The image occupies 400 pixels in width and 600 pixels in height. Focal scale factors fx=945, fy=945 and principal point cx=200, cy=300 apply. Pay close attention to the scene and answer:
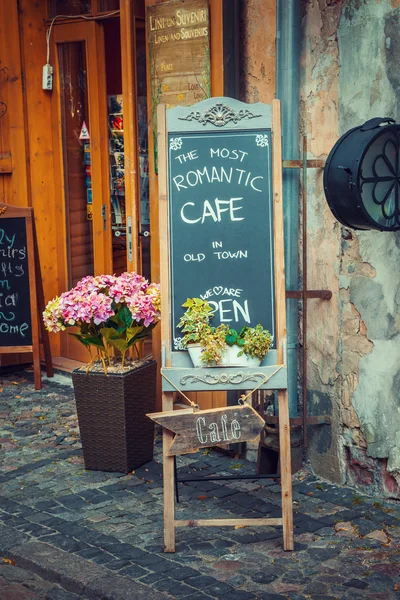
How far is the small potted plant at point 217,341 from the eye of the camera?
179 inches

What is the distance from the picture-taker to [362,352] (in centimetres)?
521

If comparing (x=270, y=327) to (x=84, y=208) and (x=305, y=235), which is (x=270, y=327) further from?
(x=84, y=208)

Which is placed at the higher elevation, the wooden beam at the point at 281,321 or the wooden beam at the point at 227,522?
the wooden beam at the point at 281,321

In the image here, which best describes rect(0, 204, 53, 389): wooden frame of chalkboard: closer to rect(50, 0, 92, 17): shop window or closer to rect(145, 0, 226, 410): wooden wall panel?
rect(145, 0, 226, 410): wooden wall panel

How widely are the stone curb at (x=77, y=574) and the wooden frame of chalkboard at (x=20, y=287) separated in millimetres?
3049

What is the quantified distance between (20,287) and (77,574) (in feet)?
11.9

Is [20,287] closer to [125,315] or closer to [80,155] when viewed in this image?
[80,155]

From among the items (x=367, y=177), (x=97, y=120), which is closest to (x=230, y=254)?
(x=367, y=177)

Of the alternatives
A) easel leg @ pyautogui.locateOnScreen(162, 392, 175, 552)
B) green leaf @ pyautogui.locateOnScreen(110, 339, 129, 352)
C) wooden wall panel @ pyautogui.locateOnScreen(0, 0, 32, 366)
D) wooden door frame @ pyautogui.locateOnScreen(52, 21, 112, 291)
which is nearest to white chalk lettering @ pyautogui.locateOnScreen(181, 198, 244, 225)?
easel leg @ pyautogui.locateOnScreen(162, 392, 175, 552)

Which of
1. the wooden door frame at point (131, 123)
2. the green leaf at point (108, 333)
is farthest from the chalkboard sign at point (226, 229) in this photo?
the wooden door frame at point (131, 123)

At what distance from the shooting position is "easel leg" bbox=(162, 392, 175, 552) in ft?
15.0

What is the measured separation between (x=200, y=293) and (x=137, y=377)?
1.18 m

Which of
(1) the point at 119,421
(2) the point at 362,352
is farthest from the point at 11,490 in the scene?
(2) the point at 362,352

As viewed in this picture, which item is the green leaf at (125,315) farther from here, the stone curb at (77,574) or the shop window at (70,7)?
the shop window at (70,7)
